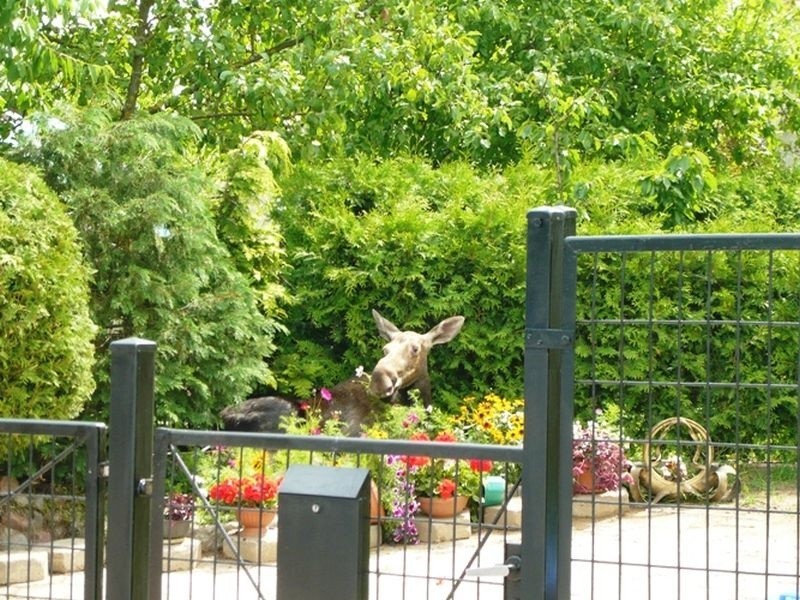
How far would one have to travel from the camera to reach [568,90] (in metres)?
13.3

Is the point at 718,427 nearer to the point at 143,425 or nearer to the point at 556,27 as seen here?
the point at 556,27

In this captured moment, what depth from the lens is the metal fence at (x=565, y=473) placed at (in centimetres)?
315

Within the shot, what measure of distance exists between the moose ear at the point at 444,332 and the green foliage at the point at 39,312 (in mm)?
2805

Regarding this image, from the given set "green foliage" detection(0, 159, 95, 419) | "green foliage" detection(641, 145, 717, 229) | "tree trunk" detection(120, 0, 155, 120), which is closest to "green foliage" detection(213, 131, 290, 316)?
"tree trunk" detection(120, 0, 155, 120)

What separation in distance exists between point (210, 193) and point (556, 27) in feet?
18.6

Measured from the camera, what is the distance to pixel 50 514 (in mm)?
5199

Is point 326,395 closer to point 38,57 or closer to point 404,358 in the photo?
point 404,358

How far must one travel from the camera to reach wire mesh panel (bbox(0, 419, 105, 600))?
3.57m

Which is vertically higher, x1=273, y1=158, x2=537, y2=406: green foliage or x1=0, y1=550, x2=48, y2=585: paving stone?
x1=273, y1=158, x2=537, y2=406: green foliage

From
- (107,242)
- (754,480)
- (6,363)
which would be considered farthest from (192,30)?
(754,480)

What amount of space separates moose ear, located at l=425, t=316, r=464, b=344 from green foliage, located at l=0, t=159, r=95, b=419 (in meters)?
2.80

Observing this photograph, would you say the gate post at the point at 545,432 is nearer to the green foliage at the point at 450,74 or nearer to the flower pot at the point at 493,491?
the flower pot at the point at 493,491

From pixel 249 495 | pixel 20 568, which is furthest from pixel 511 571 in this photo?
pixel 20 568

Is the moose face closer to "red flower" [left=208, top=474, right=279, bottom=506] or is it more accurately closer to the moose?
the moose
